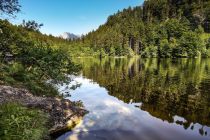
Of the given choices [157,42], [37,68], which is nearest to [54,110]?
[37,68]

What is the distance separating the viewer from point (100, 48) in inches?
7037

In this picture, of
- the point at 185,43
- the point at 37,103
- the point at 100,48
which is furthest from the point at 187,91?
the point at 100,48

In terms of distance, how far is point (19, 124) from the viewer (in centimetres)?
1127

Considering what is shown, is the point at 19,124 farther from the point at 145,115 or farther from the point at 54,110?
the point at 145,115

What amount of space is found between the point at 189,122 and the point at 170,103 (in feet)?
18.4

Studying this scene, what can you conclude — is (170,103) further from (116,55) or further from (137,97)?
(116,55)

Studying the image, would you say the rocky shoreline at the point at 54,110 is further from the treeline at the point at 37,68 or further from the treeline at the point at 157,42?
the treeline at the point at 157,42

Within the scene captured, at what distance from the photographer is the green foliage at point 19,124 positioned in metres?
10.4

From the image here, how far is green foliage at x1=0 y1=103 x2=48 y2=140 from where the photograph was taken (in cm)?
1038

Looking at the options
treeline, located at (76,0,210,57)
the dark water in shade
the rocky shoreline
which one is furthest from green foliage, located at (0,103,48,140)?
treeline, located at (76,0,210,57)

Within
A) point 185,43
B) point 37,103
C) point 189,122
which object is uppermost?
point 185,43

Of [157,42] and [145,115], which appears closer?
[145,115]

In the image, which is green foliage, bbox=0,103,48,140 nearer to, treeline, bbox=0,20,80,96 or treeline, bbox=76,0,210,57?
treeline, bbox=0,20,80,96

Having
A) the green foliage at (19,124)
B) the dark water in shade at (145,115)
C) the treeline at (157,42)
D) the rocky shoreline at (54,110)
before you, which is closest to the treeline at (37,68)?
the rocky shoreline at (54,110)
